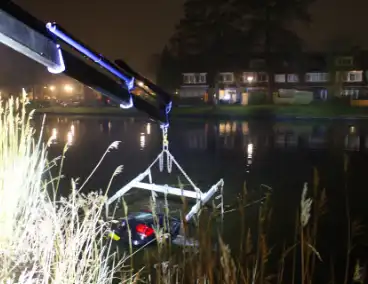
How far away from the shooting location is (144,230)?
6.66m

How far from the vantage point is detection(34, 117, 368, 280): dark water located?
9.06 metres

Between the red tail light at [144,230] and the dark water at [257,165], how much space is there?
4.18 feet

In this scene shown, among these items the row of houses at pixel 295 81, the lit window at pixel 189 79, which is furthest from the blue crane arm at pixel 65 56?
the lit window at pixel 189 79

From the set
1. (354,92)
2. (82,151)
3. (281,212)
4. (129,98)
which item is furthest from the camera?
(354,92)

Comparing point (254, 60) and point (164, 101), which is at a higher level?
point (254, 60)

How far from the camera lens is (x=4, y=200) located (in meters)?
3.38

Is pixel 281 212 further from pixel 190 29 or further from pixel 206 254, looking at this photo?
pixel 190 29

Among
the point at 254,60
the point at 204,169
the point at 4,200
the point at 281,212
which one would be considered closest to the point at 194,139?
the point at 204,169

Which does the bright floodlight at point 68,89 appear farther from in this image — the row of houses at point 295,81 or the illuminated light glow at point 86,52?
the illuminated light glow at point 86,52

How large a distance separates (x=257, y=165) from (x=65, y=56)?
1111cm

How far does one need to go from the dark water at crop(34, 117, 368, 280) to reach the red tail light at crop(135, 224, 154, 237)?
128 centimetres

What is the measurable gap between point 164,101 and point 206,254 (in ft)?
Answer: 12.9

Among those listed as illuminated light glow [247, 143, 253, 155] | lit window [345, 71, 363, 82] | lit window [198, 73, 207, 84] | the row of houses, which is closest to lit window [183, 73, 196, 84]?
the row of houses

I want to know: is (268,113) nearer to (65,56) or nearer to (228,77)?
(228,77)
